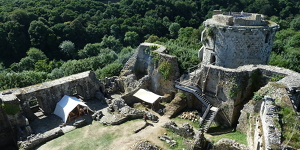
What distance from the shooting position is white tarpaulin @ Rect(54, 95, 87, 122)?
61.2 ft

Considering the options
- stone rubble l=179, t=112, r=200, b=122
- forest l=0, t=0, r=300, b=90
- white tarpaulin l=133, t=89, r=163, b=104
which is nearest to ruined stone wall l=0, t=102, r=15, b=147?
forest l=0, t=0, r=300, b=90

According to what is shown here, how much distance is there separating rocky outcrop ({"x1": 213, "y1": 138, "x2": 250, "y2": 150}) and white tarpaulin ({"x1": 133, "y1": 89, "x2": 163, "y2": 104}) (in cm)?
716

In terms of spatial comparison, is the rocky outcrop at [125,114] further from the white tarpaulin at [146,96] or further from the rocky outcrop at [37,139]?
the rocky outcrop at [37,139]

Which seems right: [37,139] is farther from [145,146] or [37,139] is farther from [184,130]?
[184,130]

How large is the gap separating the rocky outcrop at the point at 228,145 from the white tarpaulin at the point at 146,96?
716cm

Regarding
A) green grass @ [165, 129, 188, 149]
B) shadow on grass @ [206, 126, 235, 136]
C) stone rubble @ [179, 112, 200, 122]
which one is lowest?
shadow on grass @ [206, 126, 235, 136]

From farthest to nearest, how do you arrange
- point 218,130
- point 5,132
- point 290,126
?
point 5,132 < point 218,130 < point 290,126

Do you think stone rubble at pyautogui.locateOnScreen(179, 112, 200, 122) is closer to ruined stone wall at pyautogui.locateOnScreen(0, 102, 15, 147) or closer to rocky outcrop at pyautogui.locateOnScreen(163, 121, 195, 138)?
rocky outcrop at pyautogui.locateOnScreen(163, 121, 195, 138)

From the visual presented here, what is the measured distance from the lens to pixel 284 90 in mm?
12875

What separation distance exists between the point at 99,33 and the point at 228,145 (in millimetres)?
40794

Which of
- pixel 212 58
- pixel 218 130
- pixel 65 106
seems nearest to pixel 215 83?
pixel 218 130

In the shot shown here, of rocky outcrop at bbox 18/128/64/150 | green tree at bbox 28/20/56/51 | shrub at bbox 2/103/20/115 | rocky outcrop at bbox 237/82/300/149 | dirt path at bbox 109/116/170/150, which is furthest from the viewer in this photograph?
green tree at bbox 28/20/56/51

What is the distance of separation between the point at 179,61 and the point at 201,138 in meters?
9.19

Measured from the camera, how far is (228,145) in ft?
45.6
